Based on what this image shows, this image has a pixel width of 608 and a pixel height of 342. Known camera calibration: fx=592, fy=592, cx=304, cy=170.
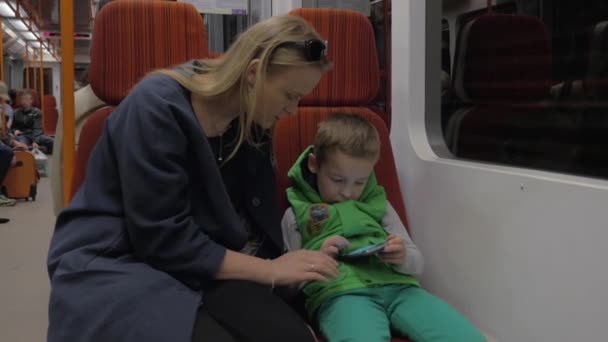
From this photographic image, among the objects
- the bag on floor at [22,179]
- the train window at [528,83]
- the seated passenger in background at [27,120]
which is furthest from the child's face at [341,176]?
the seated passenger in background at [27,120]

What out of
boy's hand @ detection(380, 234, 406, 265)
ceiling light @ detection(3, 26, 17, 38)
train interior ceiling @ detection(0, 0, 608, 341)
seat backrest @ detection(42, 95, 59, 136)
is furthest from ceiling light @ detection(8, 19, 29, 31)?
boy's hand @ detection(380, 234, 406, 265)

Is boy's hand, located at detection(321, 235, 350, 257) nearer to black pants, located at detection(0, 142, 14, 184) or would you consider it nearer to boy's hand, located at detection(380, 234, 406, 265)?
boy's hand, located at detection(380, 234, 406, 265)

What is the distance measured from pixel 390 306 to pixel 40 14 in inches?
364

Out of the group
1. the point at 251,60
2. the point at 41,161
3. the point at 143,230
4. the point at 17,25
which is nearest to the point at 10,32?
the point at 17,25

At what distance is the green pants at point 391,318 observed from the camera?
1376 millimetres

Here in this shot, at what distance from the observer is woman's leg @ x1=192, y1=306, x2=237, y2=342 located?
114 cm

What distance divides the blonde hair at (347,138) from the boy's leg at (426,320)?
392 mm

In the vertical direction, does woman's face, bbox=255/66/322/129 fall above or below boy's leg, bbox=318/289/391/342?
above

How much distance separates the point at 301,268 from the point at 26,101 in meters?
9.34

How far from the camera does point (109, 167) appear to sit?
1.23 metres

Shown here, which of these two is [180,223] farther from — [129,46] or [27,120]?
[27,120]

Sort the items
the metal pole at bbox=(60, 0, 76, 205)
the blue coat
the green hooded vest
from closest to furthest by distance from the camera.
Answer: the blue coat < the green hooded vest < the metal pole at bbox=(60, 0, 76, 205)

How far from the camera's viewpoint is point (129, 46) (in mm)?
1635

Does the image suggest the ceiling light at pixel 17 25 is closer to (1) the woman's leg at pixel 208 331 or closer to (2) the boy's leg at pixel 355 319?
(2) the boy's leg at pixel 355 319
